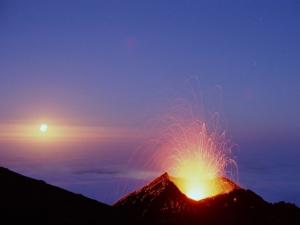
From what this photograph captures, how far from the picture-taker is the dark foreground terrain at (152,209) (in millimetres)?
51656

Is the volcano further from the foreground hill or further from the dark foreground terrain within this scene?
the foreground hill

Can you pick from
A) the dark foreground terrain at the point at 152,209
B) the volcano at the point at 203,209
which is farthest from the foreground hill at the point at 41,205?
the volcano at the point at 203,209

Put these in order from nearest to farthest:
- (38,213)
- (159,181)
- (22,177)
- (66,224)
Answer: (66,224), (38,213), (159,181), (22,177)

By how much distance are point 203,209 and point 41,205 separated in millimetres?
15421

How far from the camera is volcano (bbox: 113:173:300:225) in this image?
2046 inches

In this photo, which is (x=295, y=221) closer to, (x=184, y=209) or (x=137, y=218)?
(x=184, y=209)

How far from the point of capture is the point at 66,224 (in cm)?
4953

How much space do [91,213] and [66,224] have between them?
637cm

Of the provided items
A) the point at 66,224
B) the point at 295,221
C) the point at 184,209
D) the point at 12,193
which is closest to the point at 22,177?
the point at 12,193

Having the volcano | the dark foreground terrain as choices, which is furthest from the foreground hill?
the volcano

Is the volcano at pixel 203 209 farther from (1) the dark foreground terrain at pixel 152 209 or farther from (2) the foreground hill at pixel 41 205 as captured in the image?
(2) the foreground hill at pixel 41 205

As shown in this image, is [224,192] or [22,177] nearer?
[224,192]

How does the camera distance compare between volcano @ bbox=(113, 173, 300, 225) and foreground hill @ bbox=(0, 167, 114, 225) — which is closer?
foreground hill @ bbox=(0, 167, 114, 225)

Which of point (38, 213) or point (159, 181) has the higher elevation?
point (159, 181)
